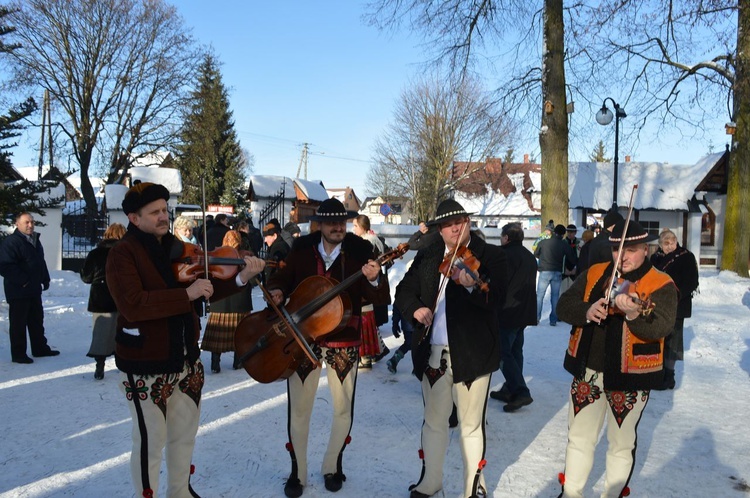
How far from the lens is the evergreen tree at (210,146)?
3216 centimetres

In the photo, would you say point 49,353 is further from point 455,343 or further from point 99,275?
point 455,343

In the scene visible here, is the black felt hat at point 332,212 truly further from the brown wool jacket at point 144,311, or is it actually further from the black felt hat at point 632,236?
the black felt hat at point 632,236

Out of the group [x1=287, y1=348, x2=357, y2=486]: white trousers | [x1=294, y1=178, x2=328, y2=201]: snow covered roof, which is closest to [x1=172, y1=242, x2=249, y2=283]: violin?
[x1=287, y1=348, x2=357, y2=486]: white trousers

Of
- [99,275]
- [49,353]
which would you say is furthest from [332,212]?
[49,353]

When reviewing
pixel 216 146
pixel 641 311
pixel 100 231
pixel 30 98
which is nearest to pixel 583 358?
pixel 641 311

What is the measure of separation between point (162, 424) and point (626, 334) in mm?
2688

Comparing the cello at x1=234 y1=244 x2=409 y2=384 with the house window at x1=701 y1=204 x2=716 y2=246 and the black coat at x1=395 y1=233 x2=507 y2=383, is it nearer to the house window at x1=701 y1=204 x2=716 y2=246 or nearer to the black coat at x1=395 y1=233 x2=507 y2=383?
the black coat at x1=395 y1=233 x2=507 y2=383

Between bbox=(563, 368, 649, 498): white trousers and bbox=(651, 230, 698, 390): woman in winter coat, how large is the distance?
3.44 metres

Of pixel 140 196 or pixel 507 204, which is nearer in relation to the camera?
pixel 140 196

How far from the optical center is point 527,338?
9906 mm

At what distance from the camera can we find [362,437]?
5.12 m

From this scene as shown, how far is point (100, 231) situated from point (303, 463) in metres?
16.3

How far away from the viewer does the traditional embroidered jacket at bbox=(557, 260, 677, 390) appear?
3361 mm

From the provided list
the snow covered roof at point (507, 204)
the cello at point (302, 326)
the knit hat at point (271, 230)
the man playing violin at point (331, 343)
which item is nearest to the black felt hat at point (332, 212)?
the man playing violin at point (331, 343)
